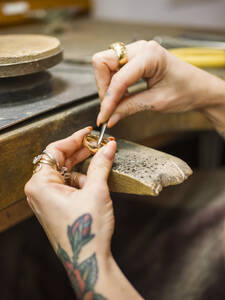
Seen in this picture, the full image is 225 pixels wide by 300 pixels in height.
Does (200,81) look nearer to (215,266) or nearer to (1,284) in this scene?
(215,266)

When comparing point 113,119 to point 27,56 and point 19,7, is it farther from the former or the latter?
point 19,7

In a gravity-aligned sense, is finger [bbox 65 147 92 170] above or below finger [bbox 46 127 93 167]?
below

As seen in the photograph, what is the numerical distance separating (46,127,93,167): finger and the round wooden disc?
8.5 inches

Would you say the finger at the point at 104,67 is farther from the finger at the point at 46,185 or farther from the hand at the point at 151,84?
the finger at the point at 46,185

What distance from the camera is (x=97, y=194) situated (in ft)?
1.80

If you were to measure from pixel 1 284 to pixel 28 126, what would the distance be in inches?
38.5

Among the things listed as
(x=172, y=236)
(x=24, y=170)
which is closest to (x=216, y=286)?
(x=172, y=236)

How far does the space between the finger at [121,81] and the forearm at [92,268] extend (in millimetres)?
285

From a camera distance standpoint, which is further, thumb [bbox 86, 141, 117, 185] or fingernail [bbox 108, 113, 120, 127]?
fingernail [bbox 108, 113, 120, 127]

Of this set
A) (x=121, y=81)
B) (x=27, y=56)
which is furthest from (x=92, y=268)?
(x=27, y=56)

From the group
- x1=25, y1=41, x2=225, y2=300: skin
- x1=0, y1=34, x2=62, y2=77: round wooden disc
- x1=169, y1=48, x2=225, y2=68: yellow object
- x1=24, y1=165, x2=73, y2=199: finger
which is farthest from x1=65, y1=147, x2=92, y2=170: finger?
x1=169, y1=48, x2=225, y2=68: yellow object

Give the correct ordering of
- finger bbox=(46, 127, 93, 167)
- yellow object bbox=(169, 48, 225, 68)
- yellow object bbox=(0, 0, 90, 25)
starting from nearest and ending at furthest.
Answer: finger bbox=(46, 127, 93, 167) < yellow object bbox=(169, 48, 225, 68) < yellow object bbox=(0, 0, 90, 25)

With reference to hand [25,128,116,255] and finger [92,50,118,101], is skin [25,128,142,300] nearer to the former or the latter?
hand [25,128,116,255]

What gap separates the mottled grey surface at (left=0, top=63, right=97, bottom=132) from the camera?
734 millimetres
